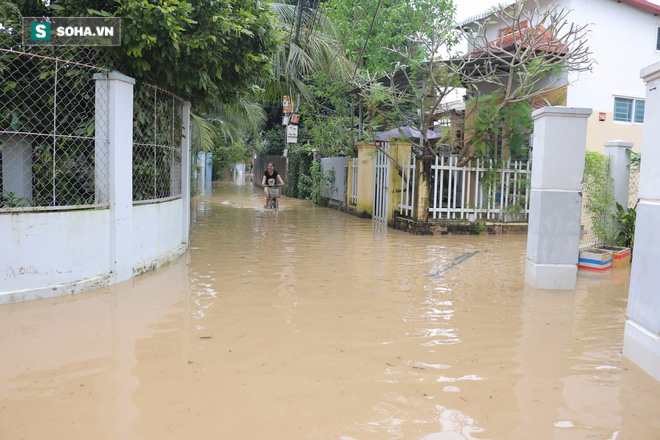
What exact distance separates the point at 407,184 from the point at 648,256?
30.7 feet

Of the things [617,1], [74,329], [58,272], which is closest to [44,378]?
[74,329]

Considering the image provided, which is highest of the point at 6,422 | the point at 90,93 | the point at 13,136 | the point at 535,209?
the point at 90,93

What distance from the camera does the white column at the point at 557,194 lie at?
23.2 feet

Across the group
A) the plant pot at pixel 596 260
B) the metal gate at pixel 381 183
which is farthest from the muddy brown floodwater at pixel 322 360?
the metal gate at pixel 381 183

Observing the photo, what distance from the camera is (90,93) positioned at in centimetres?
688

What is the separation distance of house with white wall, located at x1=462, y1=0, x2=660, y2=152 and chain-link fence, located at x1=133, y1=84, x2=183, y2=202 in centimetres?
1078

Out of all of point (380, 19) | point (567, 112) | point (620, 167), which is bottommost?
point (620, 167)

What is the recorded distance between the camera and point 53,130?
640 cm

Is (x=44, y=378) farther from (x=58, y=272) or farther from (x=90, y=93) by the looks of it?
(x=90, y=93)

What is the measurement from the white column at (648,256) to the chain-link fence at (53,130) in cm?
551

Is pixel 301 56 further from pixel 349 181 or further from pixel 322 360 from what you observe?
pixel 322 360

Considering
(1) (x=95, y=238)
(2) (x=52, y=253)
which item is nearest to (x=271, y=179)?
(1) (x=95, y=238)

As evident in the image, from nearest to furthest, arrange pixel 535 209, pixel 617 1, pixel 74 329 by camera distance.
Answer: pixel 74 329 < pixel 535 209 < pixel 617 1

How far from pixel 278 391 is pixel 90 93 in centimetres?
479
